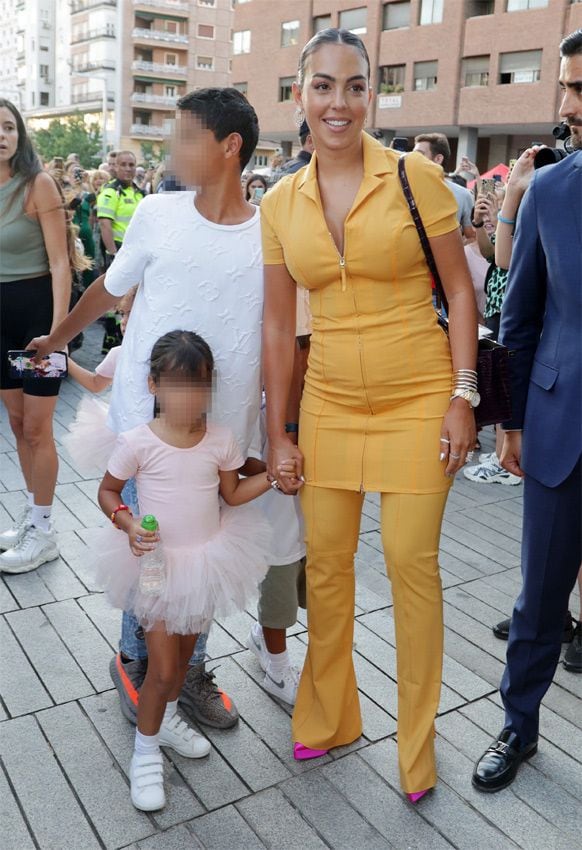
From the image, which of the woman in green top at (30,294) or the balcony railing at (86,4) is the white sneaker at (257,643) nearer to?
the woman in green top at (30,294)

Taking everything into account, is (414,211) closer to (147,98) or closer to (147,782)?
(147,782)

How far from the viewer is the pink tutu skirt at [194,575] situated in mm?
2430

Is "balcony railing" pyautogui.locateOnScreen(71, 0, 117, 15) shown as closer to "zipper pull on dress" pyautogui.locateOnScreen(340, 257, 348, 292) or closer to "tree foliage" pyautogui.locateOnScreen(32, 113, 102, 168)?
"tree foliage" pyautogui.locateOnScreen(32, 113, 102, 168)

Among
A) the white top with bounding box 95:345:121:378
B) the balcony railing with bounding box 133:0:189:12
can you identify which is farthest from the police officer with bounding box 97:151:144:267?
the balcony railing with bounding box 133:0:189:12

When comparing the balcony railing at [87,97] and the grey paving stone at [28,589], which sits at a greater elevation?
the balcony railing at [87,97]

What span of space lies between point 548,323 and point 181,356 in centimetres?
110

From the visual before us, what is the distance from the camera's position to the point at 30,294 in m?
3.99

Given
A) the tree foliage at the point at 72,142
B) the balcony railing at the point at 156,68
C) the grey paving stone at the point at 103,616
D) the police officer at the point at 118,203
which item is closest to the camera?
the grey paving stone at the point at 103,616

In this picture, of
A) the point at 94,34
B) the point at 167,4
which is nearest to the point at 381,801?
the point at 167,4

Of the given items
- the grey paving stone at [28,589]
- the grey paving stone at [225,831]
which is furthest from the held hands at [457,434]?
the grey paving stone at [28,589]

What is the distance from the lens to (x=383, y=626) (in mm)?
3605

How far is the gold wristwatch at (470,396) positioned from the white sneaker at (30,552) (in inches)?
99.7

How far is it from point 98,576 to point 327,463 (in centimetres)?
80

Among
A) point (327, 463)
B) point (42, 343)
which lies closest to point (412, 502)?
point (327, 463)
